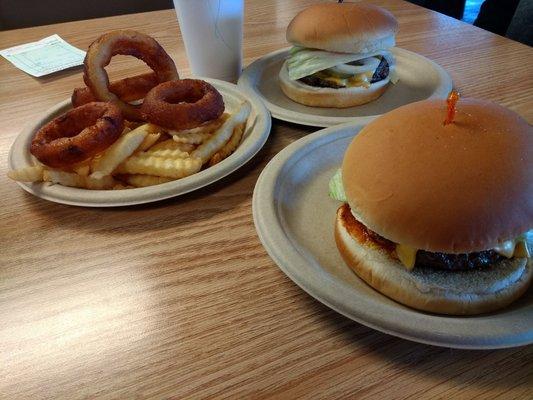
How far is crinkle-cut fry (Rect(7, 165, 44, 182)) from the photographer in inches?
44.0

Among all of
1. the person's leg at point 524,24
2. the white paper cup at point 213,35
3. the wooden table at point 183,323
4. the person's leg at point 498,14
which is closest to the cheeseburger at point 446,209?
the wooden table at point 183,323

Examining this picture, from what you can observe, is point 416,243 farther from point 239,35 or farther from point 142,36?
point 239,35

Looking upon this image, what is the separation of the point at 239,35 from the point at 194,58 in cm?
19

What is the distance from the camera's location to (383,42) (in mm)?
1621

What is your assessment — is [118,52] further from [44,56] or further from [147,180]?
[44,56]

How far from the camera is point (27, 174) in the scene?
1.12m

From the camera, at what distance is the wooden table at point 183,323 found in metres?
0.73

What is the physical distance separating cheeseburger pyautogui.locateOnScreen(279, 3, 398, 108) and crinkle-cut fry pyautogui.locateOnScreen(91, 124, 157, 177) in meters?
0.73

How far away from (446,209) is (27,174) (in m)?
0.97

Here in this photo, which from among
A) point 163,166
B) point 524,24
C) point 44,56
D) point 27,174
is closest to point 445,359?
point 163,166

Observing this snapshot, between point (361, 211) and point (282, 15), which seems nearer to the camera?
point (361, 211)

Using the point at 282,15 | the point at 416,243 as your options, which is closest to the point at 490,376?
the point at 416,243

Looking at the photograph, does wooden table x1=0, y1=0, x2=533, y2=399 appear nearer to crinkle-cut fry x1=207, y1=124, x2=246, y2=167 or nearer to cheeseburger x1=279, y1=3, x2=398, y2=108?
crinkle-cut fry x1=207, y1=124, x2=246, y2=167

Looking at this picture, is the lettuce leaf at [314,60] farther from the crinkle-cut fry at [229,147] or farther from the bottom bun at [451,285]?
the bottom bun at [451,285]
